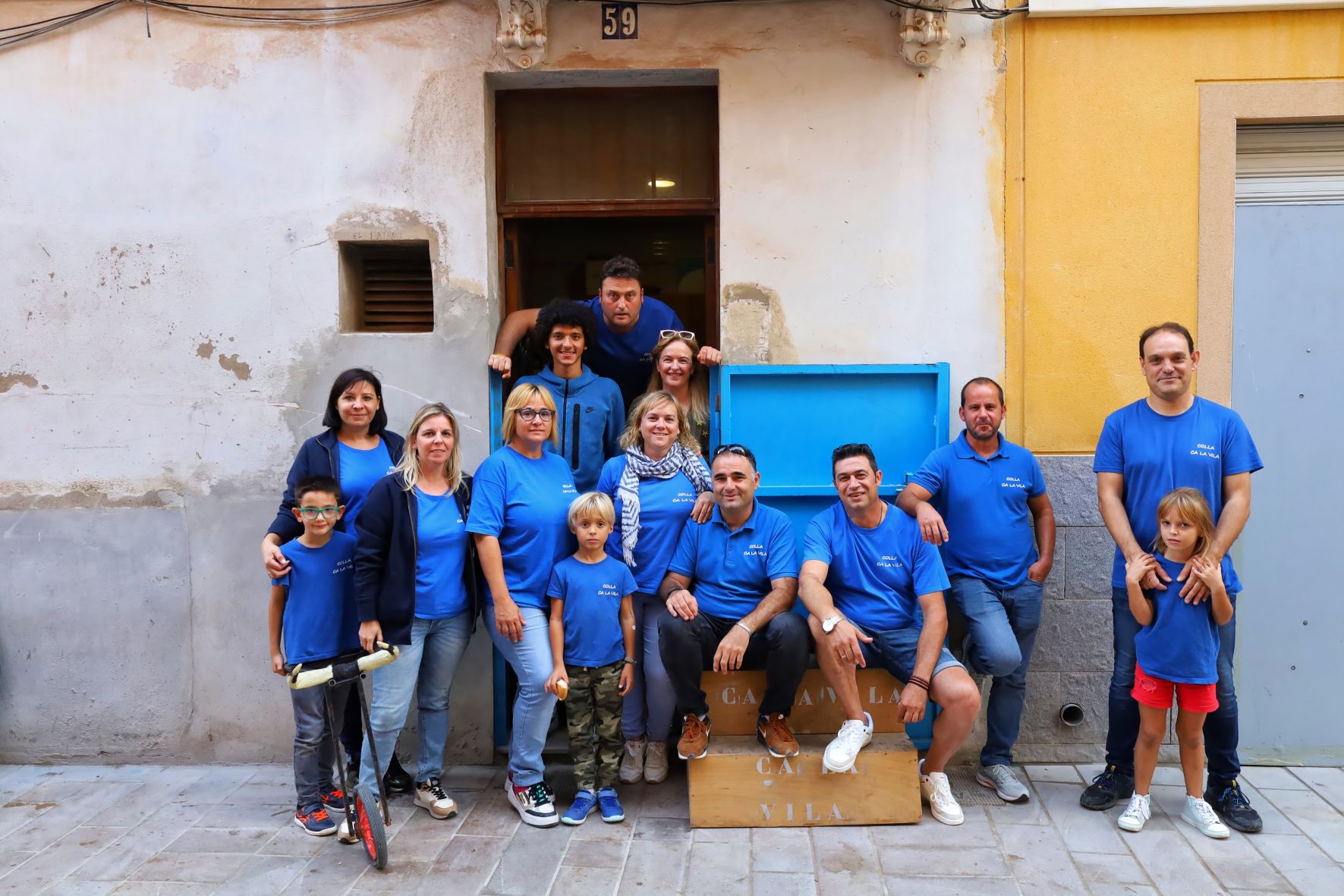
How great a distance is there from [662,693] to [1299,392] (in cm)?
350

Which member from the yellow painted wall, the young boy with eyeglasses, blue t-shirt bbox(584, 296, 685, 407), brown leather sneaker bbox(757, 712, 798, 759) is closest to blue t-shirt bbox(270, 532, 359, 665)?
the young boy with eyeglasses

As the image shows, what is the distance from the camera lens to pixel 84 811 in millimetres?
4312

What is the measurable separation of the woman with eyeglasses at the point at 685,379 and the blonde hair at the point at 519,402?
63 cm

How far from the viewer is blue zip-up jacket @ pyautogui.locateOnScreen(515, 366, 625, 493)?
4641 mm

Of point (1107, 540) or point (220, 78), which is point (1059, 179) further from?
point (220, 78)

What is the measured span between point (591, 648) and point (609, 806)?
677 mm

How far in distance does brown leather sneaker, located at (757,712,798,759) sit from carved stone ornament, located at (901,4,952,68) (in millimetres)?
3172

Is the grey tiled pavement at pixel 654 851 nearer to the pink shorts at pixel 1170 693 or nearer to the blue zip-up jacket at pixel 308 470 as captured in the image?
the pink shorts at pixel 1170 693

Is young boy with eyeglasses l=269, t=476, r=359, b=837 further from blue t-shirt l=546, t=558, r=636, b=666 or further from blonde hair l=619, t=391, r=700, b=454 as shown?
blonde hair l=619, t=391, r=700, b=454

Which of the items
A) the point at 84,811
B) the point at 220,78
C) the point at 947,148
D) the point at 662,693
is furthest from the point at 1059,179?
the point at 84,811

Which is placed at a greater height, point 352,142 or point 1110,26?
point 1110,26

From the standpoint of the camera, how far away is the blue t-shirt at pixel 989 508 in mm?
4336

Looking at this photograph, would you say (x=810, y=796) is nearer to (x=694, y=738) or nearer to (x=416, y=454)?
(x=694, y=738)

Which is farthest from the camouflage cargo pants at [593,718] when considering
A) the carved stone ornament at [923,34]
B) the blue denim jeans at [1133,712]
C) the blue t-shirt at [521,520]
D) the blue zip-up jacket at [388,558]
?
the carved stone ornament at [923,34]
